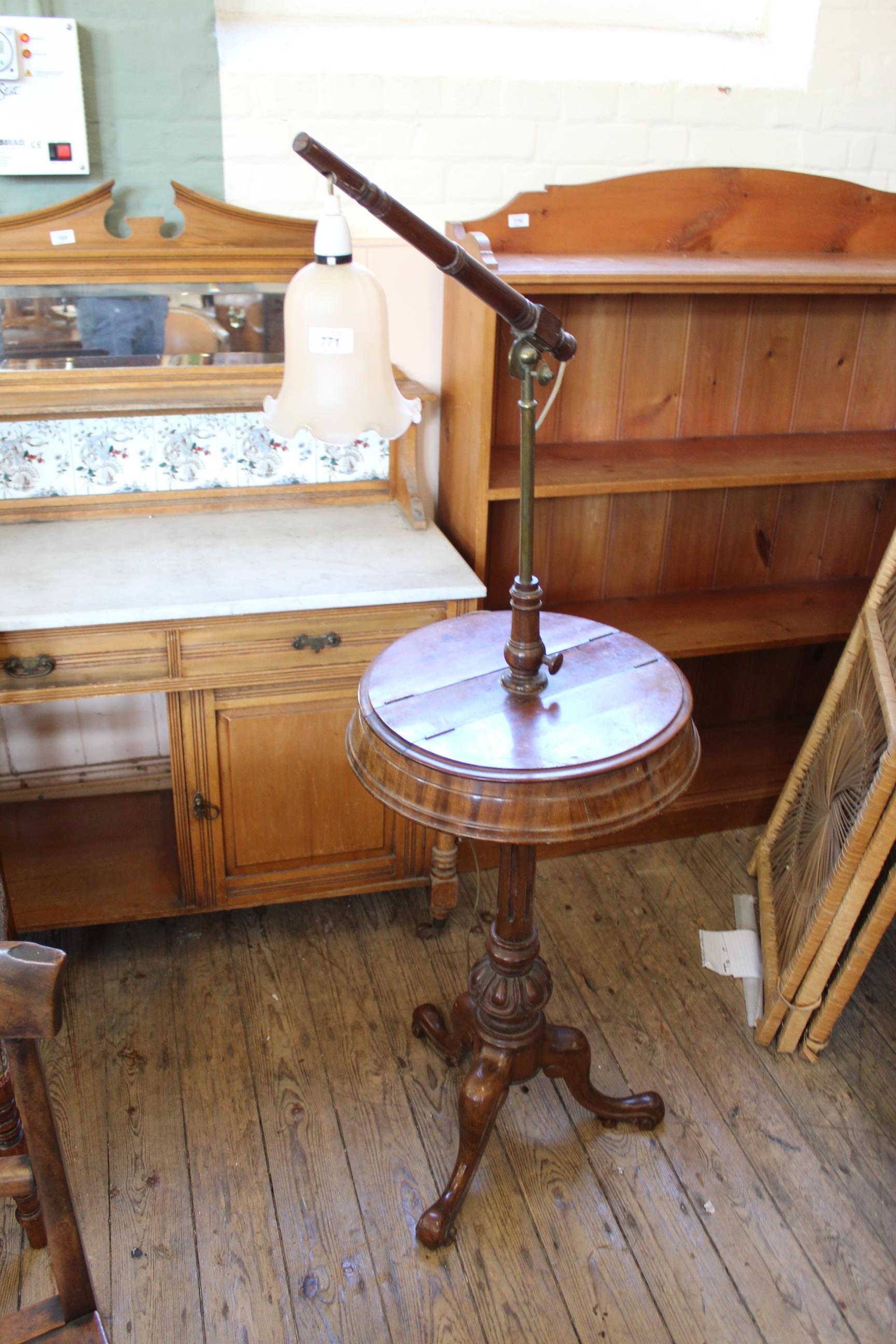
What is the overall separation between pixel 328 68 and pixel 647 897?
75.9 inches

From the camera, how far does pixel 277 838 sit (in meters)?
2.26

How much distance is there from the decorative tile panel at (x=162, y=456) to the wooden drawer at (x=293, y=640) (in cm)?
48

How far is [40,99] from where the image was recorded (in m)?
2.06

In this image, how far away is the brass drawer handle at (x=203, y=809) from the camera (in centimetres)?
217

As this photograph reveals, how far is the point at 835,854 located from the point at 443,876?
2.60ft

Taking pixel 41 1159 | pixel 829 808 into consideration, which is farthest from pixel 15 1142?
pixel 829 808

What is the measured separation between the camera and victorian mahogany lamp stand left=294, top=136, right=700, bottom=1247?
1.40m

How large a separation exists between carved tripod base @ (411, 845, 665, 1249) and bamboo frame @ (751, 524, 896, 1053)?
1.57 feet

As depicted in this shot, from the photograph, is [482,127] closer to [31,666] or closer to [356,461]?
[356,461]

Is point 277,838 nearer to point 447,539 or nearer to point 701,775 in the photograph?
point 447,539

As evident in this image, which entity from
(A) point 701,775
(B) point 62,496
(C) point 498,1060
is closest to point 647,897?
(A) point 701,775

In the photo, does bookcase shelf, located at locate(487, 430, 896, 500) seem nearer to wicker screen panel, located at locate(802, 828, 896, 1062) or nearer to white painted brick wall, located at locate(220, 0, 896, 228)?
Result: white painted brick wall, located at locate(220, 0, 896, 228)

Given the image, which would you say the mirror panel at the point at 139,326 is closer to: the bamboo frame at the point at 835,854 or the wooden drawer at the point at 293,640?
the wooden drawer at the point at 293,640

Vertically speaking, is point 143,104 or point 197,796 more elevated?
point 143,104
